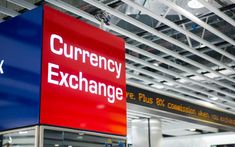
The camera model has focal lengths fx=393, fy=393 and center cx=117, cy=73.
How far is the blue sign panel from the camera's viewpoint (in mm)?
2500

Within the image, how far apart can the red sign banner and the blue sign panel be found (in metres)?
0.05

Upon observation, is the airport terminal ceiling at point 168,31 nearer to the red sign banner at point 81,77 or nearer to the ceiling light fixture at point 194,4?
the ceiling light fixture at point 194,4

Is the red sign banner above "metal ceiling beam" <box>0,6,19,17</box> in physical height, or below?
below

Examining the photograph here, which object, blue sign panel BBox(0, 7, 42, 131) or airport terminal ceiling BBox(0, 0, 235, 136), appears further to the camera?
airport terminal ceiling BBox(0, 0, 235, 136)

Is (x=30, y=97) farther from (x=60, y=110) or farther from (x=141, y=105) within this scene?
(x=141, y=105)

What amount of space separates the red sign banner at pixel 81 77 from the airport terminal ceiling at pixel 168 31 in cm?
45

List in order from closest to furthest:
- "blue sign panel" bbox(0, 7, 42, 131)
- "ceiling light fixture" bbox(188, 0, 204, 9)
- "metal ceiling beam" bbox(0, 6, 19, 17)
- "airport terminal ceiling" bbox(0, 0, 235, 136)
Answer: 1. "blue sign panel" bbox(0, 7, 42, 131)
2. "metal ceiling beam" bbox(0, 6, 19, 17)
3. "airport terminal ceiling" bbox(0, 0, 235, 136)
4. "ceiling light fixture" bbox(188, 0, 204, 9)

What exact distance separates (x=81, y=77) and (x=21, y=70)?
1.40 ft

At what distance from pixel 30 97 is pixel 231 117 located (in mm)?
8632

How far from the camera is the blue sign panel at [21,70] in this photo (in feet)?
8.20

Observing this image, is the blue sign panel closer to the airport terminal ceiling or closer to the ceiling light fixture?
the airport terminal ceiling

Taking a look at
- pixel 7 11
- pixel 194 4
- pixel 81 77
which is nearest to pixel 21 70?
pixel 81 77

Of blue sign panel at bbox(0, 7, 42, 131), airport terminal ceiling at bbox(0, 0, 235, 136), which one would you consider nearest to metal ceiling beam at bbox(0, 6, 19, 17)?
airport terminal ceiling at bbox(0, 0, 235, 136)

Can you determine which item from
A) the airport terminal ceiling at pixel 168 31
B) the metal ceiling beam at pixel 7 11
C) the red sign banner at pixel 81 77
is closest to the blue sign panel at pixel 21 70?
the red sign banner at pixel 81 77
